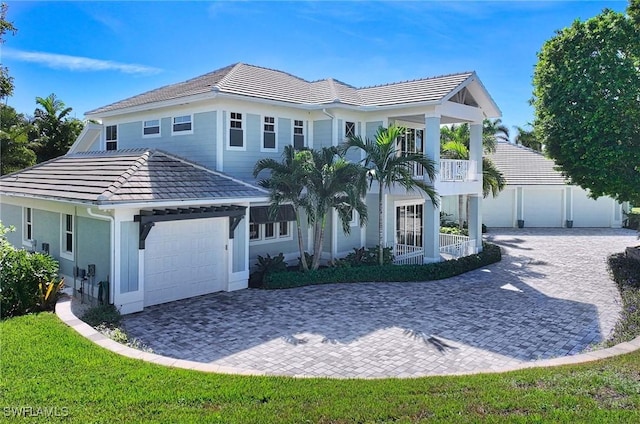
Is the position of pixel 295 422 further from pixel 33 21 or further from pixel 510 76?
pixel 510 76

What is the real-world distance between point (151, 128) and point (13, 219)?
19.1ft

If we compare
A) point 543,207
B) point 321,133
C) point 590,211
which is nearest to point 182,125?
point 321,133

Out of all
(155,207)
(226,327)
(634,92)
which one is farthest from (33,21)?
(634,92)

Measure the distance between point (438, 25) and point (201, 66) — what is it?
12.2 metres

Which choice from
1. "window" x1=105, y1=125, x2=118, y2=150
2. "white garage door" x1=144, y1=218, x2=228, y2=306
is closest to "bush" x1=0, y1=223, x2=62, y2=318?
"white garage door" x1=144, y1=218, x2=228, y2=306

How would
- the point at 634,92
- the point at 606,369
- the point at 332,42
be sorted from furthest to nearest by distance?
the point at 332,42, the point at 634,92, the point at 606,369

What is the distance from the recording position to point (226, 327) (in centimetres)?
1057

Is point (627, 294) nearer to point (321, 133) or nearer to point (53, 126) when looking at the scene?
point (321, 133)

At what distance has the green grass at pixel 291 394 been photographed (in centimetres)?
529

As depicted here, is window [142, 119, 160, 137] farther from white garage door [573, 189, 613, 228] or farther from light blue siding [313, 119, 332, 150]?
white garage door [573, 189, 613, 228]

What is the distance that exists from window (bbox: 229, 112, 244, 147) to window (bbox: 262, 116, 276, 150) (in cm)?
98

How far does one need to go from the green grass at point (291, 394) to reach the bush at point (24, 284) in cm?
231

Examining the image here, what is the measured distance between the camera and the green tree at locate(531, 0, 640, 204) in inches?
606

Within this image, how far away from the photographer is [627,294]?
12.7 meters
